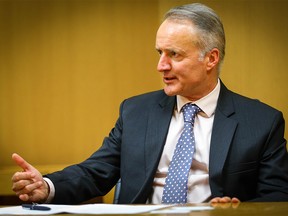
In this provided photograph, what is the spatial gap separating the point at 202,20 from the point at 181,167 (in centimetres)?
67

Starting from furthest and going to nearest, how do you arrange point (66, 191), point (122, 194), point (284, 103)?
point (284, 103)
point (122, 194)
point (66, 191)

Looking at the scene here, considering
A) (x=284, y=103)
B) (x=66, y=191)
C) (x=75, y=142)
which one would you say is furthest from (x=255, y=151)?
(x=75, y=142)

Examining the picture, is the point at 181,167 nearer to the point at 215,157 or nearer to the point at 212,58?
the point at 215,157

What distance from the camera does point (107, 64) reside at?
4.75m

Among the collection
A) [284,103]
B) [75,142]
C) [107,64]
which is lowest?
[75,142]

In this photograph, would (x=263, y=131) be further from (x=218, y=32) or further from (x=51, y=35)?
(x=51, y=35)

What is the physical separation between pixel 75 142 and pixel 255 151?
235 centimetres

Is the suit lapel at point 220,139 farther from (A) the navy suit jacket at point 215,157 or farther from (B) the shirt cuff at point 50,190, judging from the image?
(B) the shirt cuff at point 50,190

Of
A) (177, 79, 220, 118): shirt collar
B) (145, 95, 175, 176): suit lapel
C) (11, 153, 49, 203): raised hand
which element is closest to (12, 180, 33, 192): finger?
(11, 153, 49, 203): raised hand

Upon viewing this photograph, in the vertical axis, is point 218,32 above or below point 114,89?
above

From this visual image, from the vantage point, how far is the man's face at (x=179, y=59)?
8.91ft

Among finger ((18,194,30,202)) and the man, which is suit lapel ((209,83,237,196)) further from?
finger ((18,194,30,202))

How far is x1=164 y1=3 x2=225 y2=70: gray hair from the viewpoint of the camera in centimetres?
274

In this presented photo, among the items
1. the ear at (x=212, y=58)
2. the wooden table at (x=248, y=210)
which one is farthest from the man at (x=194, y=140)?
the wooden table at (x=248, y=210)
